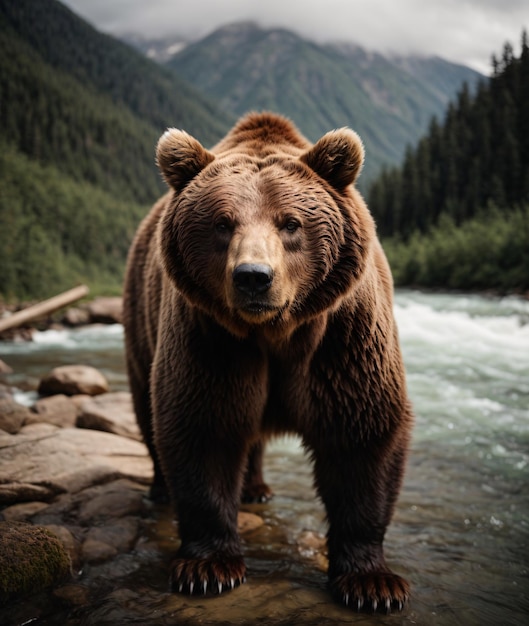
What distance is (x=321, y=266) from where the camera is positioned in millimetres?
2920

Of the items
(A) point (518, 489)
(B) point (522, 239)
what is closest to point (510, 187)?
(B) point (522, 239)

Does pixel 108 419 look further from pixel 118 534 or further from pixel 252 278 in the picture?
pixel 252 278

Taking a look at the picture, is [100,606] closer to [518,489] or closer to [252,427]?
[252,427]

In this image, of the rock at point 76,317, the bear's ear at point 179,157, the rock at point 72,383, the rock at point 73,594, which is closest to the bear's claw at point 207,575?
the rock at point 73,594

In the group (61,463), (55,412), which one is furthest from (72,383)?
(61,463)

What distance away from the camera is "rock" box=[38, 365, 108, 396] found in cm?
851

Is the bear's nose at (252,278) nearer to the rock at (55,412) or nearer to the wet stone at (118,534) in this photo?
the wet stone at (118,534)

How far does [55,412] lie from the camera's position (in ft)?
22.6

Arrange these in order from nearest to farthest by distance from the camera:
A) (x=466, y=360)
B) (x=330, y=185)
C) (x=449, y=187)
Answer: (x=330, y=185) → (x=466, y=360) → (x=449, y=187)

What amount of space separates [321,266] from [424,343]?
1261 centimetres

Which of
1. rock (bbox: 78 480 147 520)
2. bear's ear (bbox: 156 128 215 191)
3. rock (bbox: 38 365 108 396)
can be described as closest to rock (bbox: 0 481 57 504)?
rock (bbox: 78 480 147 520)

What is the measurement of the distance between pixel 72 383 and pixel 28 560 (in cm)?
570

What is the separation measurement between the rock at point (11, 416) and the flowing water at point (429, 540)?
7.72 feet

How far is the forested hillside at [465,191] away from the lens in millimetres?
37750
